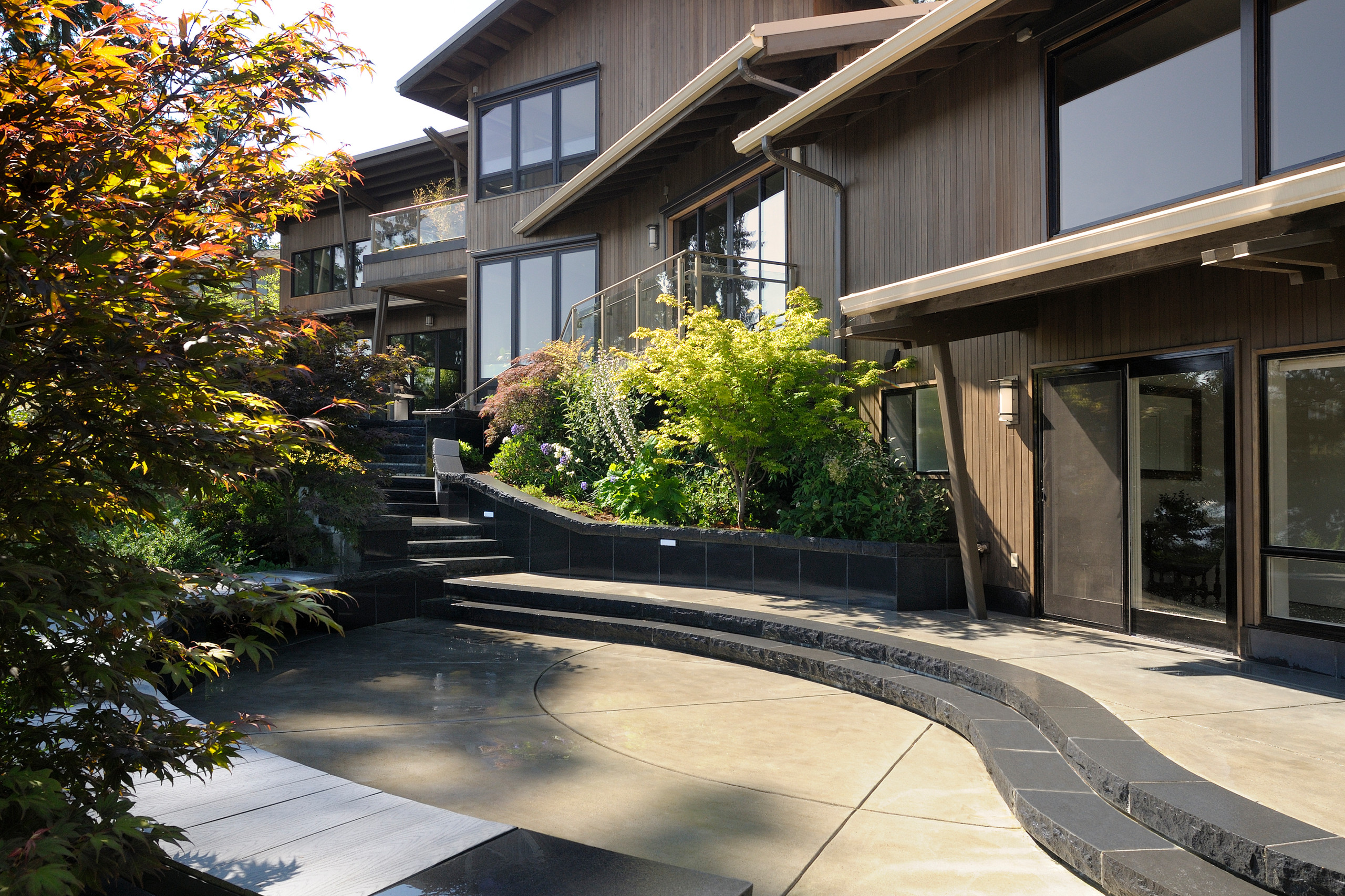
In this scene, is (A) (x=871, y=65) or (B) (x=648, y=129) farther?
(B) (x=648, y=129)

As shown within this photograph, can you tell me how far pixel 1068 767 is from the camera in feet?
13.9

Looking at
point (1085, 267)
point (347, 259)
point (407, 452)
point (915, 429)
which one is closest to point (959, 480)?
point (915, 429)

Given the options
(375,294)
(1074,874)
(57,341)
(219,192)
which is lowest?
(1074,874)

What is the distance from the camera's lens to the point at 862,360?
9.97 meters

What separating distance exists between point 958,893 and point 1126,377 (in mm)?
5200

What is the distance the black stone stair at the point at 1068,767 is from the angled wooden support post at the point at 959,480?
1510 millimetres

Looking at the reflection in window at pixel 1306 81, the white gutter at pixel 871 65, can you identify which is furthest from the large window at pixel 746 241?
the reflection in window at pixel 1306 81

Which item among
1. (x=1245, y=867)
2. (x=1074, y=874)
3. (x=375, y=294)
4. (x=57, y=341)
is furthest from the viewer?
(x=375, y=294)

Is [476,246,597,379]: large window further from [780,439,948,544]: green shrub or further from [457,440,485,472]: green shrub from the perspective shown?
[780,439,948,544]: green shrub

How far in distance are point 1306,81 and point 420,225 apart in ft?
56.1

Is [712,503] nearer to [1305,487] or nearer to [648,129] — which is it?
[648,129]

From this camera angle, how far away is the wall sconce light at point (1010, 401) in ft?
26.5

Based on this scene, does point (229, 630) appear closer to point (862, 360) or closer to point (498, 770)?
point (498, 770)

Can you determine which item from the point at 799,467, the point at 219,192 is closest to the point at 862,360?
the point at 799,467
